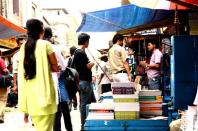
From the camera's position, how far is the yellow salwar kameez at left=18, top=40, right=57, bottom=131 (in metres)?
5.64

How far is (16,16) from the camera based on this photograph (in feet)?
94.8

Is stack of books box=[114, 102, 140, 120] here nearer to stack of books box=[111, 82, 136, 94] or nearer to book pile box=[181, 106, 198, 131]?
stack of books box=[111, 82, 136, 94]

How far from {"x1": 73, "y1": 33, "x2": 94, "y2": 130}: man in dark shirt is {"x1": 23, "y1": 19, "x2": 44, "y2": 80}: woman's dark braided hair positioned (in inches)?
100

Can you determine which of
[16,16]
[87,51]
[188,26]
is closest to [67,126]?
[87,51]

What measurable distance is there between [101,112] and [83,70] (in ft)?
8.61

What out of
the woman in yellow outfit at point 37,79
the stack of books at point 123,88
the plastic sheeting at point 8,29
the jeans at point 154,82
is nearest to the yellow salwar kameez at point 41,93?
the woman in yellow outfit at point 37,79

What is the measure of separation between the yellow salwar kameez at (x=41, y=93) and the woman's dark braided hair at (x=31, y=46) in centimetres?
6

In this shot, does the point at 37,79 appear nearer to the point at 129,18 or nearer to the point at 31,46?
the point at 31,46

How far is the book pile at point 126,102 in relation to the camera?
5785mm

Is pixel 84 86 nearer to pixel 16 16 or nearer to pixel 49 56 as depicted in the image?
pixel 49 56

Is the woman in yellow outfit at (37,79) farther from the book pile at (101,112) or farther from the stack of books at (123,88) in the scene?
the stack of books at (123,88)

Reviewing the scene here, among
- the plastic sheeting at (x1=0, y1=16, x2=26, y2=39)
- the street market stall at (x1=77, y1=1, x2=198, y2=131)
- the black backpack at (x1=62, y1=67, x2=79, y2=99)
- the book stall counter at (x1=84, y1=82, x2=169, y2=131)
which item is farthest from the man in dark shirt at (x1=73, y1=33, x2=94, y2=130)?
the plastic sheeting at (x1=0, y1=16, x2=26, y2=39)

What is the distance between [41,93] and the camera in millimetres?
5617

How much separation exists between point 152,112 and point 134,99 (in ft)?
1.50
